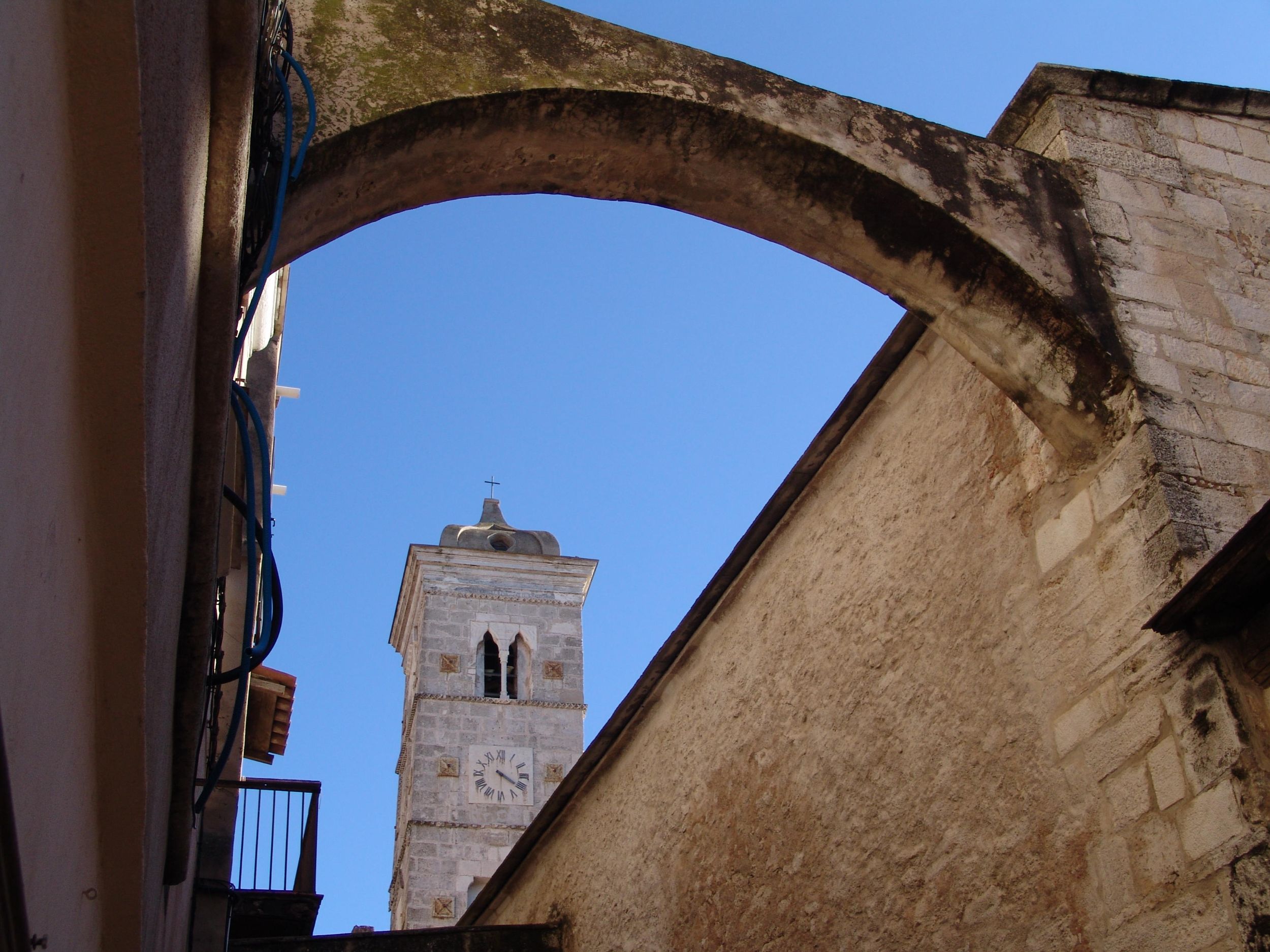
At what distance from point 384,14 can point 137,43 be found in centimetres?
271

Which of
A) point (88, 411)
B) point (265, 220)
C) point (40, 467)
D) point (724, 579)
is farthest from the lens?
point (724, 579)

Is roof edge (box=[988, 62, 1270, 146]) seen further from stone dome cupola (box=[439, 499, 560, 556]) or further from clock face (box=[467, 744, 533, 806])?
stone dome cupola (box=[439, 499, 560, 556])

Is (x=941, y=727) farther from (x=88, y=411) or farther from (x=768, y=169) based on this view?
(x=88, y=411)

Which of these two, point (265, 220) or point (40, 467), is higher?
point (265, 220)

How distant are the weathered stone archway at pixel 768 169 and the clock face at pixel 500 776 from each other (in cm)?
1841

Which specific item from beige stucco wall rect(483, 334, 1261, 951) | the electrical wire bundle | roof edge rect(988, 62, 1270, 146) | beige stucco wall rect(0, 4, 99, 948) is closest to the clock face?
beige stucco wall rect(483, 334, 1261, 951)

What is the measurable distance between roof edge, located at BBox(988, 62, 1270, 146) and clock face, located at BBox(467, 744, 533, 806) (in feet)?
59.6

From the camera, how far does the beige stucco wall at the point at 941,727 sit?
365 cm

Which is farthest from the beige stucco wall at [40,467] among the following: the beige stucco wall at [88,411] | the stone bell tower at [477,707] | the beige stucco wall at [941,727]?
the stone bell tower at [477,707]

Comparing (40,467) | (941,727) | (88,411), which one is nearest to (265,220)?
(88,411)

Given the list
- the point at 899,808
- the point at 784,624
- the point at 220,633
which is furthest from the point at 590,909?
the point at 220,633

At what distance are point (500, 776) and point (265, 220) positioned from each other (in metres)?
20.1

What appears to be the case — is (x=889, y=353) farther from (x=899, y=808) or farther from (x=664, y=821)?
(x=664, y=821)

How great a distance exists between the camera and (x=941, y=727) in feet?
15.9
